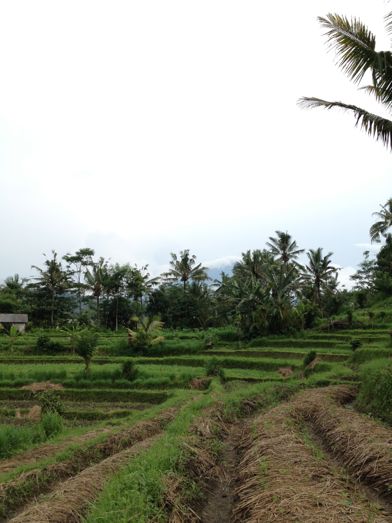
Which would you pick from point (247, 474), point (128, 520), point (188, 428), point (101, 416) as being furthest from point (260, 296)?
point (128, 520)

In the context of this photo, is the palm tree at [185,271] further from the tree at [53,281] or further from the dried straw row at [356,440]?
the dried straw row at [356,440]

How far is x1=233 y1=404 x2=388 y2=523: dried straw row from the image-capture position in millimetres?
4293

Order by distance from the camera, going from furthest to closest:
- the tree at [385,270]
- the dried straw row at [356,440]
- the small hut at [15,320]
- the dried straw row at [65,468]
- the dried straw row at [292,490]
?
the small hut at [15,320] → the tree at [385,270] → the dried straw row at [65,468] → the dried straw row at [356,440] → the dried straw row at [292,490]

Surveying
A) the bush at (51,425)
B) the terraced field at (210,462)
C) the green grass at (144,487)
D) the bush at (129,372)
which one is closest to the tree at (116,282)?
the bush at (129,372)

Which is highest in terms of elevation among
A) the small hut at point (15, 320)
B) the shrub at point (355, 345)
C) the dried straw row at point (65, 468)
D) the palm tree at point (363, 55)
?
the palm tree at point (363, 55)

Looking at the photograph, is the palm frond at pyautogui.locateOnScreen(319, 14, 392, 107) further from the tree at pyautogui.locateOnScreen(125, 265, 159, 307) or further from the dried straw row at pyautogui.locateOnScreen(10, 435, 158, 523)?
the tree at pyautogui.locateOnScreen(125, 265, 159, 307)

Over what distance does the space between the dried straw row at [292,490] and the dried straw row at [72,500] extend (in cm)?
185

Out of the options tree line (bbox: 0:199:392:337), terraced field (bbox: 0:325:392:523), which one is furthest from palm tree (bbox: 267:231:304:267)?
terraced field (bbox: 0:325:392:523)

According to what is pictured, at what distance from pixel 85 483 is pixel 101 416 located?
9.59 m

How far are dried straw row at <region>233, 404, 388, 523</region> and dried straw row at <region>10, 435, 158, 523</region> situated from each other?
1852 millimetres

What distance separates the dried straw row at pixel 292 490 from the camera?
14.1ft

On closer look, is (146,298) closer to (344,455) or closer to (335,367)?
(335,367)

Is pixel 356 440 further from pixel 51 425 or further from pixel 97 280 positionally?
pixel 97 280

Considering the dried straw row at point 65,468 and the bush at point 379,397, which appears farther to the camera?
the bush at point 379,397
